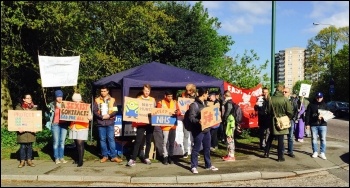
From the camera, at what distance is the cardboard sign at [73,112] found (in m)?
8.94

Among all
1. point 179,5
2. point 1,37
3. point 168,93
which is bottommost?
point 168,93

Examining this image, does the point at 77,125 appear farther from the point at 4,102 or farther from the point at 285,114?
the point at 4,102

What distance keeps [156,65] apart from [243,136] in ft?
14.7

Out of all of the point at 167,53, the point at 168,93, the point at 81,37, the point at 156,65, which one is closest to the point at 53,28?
the point at 81,37

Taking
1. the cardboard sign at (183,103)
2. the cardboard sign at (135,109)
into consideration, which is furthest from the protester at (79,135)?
the cardboard sign at (183,103)

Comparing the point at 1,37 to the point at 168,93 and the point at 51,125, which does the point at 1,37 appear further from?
the point at 168,93

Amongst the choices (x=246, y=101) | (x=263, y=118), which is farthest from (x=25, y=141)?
(x=246, y=101)

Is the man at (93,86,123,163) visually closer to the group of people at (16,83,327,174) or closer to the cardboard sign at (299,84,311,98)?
the group of people at (16,83,327,174)

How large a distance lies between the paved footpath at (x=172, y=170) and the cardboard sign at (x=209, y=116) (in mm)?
987

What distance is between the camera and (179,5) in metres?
26.9

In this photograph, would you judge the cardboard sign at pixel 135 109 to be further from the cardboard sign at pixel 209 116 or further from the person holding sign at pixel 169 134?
the cardboard sign at pixel 209 116

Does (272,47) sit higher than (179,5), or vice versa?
(179,5)

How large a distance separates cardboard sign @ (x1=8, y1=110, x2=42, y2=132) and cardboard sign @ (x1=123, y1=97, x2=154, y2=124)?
1.94 meters

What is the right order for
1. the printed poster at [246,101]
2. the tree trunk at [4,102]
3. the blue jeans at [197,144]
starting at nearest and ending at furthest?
1. the blue jeans at [197,144]
2. the printed poster at [246,101]
3. the tree trunk at [4,102]
